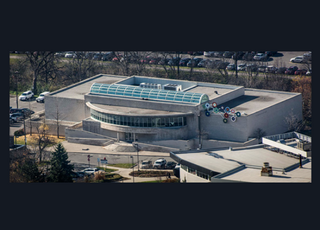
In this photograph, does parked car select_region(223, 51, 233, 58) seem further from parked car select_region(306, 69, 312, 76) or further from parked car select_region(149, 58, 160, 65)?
parked car select_region(306, 69, 312, 76)

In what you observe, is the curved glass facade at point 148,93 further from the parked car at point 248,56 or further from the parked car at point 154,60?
the parked car at point 248,56

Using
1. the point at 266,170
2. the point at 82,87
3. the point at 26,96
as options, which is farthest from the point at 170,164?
the point at 26,96

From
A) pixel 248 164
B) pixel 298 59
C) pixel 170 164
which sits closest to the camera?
pixel 248 164

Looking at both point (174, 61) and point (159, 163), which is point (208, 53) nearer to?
point (174, 61)

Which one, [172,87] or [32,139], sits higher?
[172,87]

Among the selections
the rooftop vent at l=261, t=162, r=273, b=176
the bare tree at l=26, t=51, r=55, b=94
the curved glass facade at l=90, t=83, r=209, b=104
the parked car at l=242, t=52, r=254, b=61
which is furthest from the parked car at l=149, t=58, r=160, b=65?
the rooftop vent at l=261, t=162, r=273, b=176

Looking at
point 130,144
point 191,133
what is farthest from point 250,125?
point 130,144
